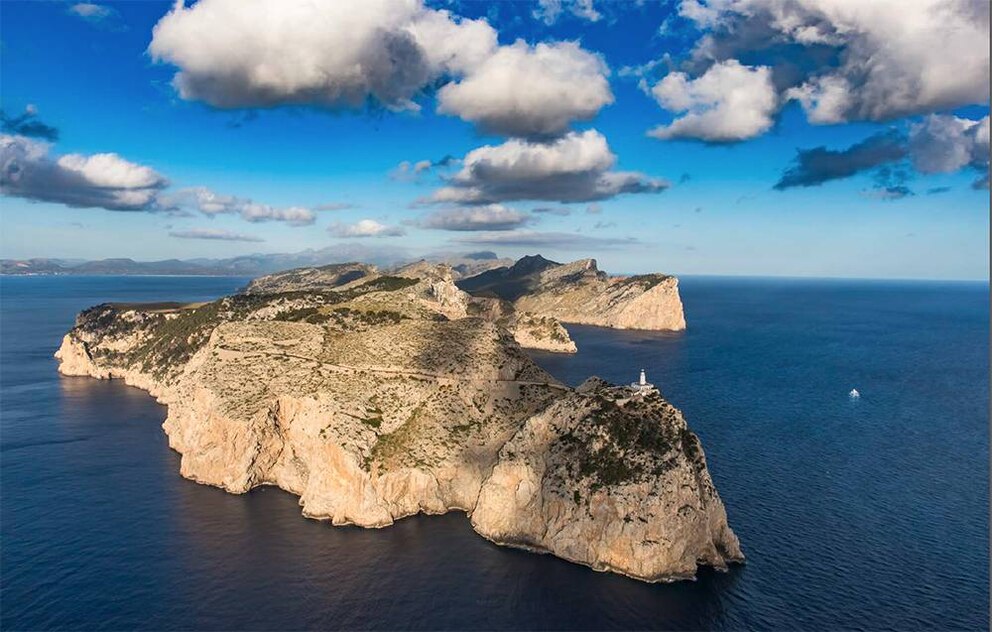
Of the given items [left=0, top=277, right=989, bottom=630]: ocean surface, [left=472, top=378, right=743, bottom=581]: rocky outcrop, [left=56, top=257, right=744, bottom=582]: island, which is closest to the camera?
[left=0, top=277, right=989, bottom=630]: ocean surface

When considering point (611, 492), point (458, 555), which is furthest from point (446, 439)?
point (611, 492)

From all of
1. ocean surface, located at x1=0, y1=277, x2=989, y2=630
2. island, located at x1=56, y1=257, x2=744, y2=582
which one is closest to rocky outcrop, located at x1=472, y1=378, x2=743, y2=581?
island, located at x1=56, y1=257, x2=744, y2=582

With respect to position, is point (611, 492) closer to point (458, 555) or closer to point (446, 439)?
point (458, 555)

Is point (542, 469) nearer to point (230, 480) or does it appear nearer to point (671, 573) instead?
point (671, 573)

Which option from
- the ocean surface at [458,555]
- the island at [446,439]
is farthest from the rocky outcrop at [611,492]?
the ocean surface at [458,555]

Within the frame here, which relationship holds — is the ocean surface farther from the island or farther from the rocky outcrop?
the island

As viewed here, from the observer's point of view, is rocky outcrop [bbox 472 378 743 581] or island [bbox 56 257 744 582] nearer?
rocky outcrop [bbox 472 378 743 581]

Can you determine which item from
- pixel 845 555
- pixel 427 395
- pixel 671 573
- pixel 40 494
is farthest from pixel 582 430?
pixel 40 494

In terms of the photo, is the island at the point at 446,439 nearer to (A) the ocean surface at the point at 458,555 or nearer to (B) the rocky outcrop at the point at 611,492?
(B) the rocky outcrop at the point at 611,492
